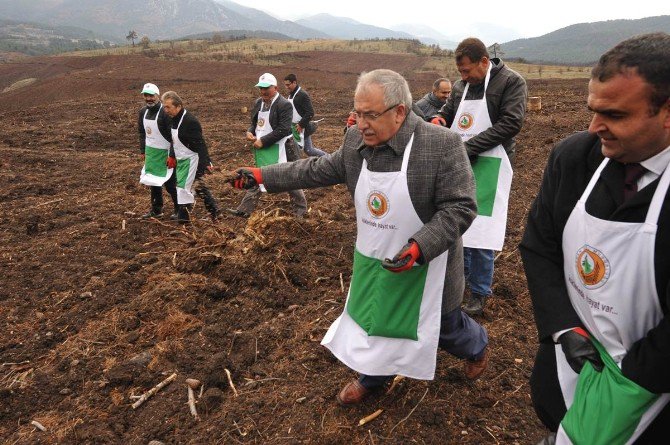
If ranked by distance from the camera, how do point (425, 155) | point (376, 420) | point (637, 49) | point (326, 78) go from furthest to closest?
point (326, 78)
point (376, 420)
point (425, 155)
point (637, 49)

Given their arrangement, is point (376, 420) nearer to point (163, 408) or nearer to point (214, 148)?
point (163, 408)

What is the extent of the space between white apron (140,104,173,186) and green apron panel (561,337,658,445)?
18.4 feet

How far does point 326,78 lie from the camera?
25172 mm

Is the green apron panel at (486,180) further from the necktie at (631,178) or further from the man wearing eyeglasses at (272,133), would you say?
the man wearing eyeglasses at (272,133)

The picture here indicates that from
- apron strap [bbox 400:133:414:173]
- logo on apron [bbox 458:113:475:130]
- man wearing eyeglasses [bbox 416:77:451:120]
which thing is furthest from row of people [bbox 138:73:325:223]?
apron strap [bbox 400:133:414:173]

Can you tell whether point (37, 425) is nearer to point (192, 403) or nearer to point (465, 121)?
point (192, 403)

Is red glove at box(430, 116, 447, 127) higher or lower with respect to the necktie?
lower

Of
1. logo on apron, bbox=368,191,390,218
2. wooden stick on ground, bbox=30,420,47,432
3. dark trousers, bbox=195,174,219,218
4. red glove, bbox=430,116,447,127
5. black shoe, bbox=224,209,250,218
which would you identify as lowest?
wooden stick on ground, bbox=30,420,47,432

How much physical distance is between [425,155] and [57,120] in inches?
→ 603

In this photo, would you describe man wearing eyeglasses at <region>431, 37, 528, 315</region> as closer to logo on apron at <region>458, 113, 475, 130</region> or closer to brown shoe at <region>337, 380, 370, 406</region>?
logo on apron at <region>458, 113, 475, 130</region>

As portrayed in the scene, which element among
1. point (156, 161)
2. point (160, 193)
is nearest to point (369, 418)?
point (156, 161)

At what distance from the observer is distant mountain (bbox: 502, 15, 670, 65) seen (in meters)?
76.4

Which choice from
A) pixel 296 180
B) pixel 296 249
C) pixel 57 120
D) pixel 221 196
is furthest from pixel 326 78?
pixel 296 180

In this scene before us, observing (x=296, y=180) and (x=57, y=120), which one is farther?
(x=57, y=120)
